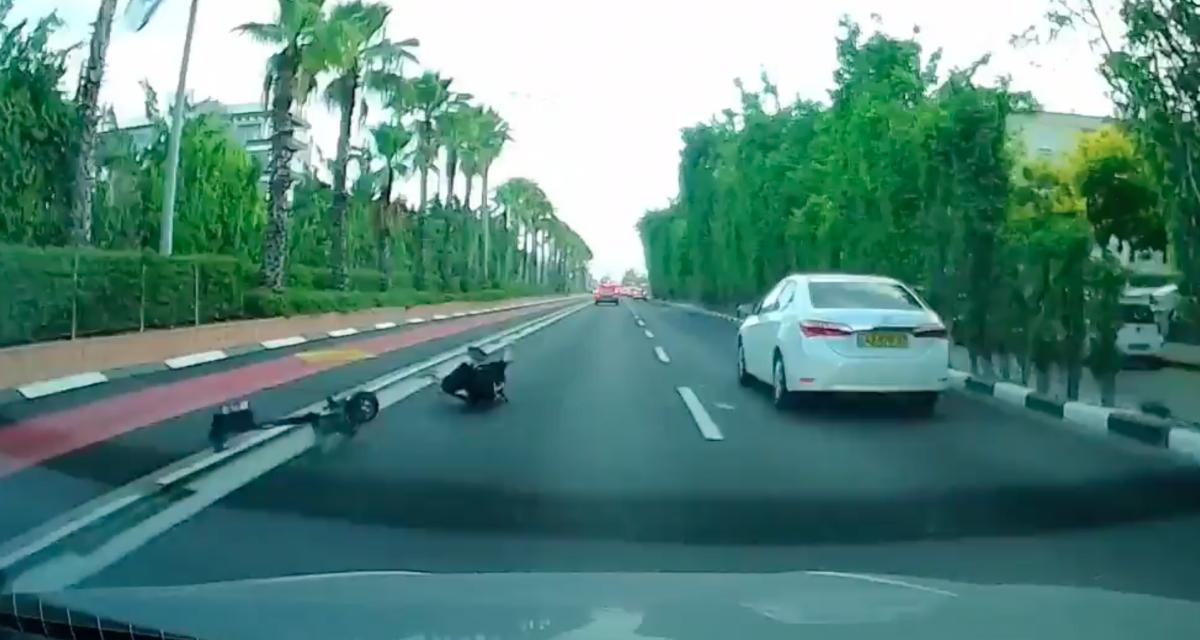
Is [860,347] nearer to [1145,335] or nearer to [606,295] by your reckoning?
[1145,335]

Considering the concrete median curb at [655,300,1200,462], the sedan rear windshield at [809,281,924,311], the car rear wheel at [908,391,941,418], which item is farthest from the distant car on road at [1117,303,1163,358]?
the sedan rear windshield at [809,281,924,311]

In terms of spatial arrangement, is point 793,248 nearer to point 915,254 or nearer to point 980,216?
point 915,254

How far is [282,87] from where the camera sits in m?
31.4

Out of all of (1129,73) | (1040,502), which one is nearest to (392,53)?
(1129,73)

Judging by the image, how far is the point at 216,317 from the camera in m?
27.4

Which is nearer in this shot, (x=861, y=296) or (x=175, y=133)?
(x=861, y=296)

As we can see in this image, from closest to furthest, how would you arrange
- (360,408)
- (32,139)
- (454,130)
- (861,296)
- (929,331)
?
(360,408)
(929,331)
(861,296)
(32,139)
(454,130)

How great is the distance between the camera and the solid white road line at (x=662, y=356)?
73.3 ft

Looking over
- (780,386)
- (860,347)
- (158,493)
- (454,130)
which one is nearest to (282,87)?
(780,386)

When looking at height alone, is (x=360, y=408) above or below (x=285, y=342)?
above

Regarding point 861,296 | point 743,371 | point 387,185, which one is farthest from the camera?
point 387,185

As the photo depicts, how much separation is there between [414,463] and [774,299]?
6.61 meters

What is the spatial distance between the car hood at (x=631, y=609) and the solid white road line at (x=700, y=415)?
6.68 m

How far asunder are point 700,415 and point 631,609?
30.0 feet
